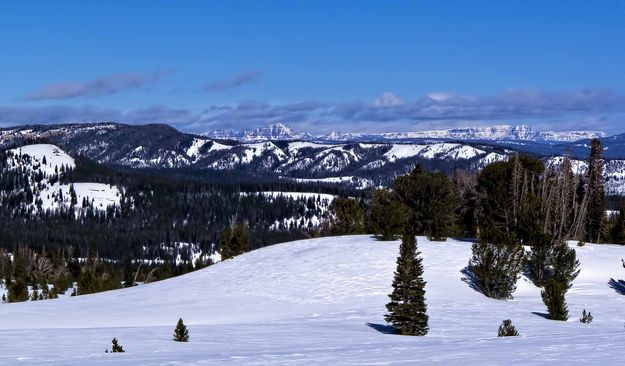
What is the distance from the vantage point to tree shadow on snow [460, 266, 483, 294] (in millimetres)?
41625

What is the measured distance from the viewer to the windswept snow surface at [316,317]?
18688 millimetres

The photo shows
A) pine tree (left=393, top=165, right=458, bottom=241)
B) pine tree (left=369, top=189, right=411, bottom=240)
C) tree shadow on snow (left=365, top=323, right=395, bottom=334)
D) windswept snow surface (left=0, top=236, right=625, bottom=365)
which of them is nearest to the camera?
windswept snow surface (left=0, top=236, right=625, bottom=365)

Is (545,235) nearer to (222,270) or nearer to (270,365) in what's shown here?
(222,270)

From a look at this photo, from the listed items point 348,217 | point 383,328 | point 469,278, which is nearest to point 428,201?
point 469,278

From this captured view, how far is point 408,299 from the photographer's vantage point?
29.1 m

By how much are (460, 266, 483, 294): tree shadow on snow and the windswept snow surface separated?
14.3 inches

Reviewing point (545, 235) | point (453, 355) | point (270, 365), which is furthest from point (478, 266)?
point (270, 365)

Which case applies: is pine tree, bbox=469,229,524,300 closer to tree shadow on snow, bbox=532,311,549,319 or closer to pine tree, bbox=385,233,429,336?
tree shadow on snow, bbox=532,311,549,319

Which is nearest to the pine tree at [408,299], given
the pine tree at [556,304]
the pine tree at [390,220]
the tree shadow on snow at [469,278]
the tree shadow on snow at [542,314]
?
the pine tree at [556,304]

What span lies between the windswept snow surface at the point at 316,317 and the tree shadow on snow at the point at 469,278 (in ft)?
1.19

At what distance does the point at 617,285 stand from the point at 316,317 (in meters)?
20.8

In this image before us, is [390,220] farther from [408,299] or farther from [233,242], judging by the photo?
[408,299]

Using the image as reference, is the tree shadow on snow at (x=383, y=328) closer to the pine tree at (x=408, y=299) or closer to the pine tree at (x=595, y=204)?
the pine tree at (x=408, y=299)

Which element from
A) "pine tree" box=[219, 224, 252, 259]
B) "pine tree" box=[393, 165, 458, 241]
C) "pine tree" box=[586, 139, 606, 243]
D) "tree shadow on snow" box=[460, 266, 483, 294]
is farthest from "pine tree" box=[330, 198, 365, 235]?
"tree shadow on snow" box=[460, 266, 483, 294]
